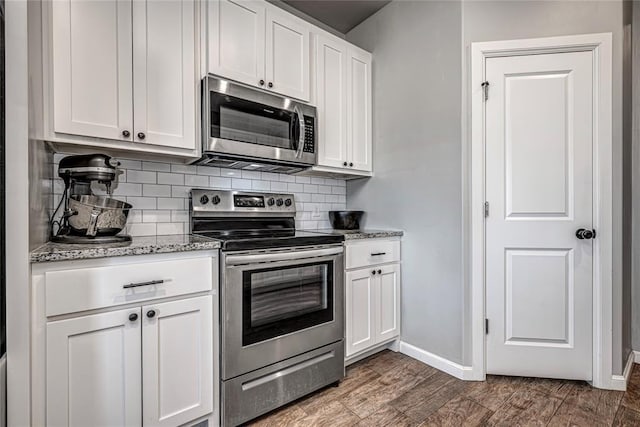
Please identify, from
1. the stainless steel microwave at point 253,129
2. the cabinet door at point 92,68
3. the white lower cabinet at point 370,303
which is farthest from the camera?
the white lower cabinet at point 370,303

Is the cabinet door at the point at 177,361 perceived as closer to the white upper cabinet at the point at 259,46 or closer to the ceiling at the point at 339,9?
the white upper cabinet at the point at 259,46

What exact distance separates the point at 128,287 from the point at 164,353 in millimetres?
351

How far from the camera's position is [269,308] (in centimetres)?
174

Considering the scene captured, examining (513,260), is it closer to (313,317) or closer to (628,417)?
(628,417)

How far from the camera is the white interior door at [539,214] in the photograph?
203 cm

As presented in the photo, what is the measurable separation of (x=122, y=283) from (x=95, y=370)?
349mm

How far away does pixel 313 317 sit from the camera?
1.92 meters

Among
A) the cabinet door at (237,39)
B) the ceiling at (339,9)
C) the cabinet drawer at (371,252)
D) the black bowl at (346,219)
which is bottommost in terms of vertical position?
the cabinet drawer at (371,252)

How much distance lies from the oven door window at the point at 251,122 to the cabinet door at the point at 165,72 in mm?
135

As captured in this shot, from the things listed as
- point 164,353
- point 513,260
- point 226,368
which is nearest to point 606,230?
point 513,260

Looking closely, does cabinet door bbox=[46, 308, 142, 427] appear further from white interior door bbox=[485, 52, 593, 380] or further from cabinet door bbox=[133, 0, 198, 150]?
white interior door bbox=[485, 52, 593, 380]

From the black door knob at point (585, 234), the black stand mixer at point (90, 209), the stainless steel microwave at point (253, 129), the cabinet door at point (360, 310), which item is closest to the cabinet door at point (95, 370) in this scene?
the black stand mixer at point (90, 209)

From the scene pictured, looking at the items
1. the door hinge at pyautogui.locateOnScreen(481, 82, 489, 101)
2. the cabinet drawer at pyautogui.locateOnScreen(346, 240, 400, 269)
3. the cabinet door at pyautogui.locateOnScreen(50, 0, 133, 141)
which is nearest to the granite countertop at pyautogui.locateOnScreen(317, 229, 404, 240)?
the cabinet drawer at pyautogui.locateOnScreen(346, 240, 400, 269)

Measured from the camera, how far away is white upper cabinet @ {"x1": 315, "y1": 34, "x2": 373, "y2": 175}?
7.91 feet
